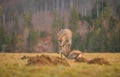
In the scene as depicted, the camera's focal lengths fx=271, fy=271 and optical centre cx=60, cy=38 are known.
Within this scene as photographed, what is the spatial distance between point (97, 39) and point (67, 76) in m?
2.32

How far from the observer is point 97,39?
909 centimetres

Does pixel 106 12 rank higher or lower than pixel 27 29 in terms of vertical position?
higher

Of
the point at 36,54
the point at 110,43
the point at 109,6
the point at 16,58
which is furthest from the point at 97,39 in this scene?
the point at 16,58

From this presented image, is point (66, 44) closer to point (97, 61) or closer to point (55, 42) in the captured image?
point (55, 42)

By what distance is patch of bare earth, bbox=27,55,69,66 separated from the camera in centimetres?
772

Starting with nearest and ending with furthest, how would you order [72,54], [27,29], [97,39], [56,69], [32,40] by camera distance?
[56,69] → [72,54] → [27,29] → [32,40] → [97,39]

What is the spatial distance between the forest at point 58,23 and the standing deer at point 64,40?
0.44ft

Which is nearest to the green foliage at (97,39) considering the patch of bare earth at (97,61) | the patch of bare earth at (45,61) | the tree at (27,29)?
the patch of bare earth at (97,61)

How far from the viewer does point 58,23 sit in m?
8.78

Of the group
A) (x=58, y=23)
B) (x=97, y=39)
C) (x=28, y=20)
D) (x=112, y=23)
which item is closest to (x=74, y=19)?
(x=58, y=23)

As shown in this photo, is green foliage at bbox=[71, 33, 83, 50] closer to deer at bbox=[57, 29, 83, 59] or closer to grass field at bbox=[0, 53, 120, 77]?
deer at bbox=[57, 29, 83, 59]

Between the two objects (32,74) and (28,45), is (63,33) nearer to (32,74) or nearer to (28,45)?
(28,45)

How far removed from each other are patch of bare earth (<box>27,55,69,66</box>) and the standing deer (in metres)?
0.76

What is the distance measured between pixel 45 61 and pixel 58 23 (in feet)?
5.21
